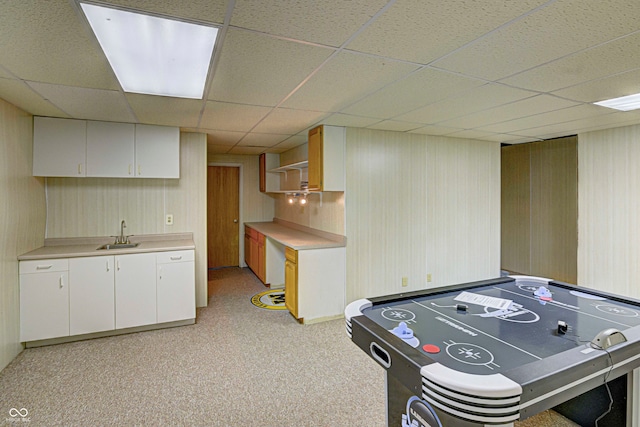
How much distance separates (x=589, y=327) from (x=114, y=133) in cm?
453

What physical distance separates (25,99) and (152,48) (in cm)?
180

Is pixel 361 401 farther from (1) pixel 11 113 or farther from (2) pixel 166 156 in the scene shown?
(1) pixel 11 113

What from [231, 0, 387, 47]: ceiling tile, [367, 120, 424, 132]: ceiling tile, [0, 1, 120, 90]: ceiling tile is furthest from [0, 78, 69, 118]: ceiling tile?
[367, 120, 424, 132]: ceiling tile

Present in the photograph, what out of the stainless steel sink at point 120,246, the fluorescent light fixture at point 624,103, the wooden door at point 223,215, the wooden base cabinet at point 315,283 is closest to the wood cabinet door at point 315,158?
the wooden base cabinet at point 315,283

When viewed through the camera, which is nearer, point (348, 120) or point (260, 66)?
point (260, 66)

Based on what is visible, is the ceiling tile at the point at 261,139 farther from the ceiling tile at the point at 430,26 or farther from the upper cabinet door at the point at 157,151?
the ceiling tile at the point at 430,26

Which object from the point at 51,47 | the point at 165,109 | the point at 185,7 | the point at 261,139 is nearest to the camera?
the point at 185,7

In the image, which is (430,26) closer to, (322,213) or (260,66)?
(260,66)

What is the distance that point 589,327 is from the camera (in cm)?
175

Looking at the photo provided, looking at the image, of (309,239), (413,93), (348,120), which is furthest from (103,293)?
(413,93)

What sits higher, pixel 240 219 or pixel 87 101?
pixel 87 101

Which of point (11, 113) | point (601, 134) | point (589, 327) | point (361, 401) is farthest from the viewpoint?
point (601, 134)

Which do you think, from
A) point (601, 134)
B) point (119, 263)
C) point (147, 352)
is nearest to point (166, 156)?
point (119, 263)

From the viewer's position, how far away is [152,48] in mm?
1855
